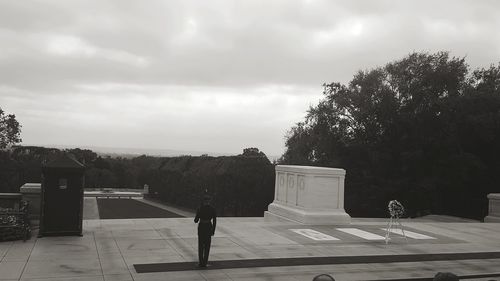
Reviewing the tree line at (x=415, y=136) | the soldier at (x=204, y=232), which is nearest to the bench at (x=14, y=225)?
the soldier at (x=204, y=232)

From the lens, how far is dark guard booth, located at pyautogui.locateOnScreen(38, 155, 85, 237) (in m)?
11.7

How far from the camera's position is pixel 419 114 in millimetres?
31266

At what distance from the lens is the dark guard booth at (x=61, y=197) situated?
38.5 ft

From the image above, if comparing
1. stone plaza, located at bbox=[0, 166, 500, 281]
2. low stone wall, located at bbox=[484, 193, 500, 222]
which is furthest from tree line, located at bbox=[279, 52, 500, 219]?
stone plaza, located at bbox=[0, 166, 500, 281]

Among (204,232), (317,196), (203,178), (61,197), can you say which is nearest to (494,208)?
(317,196)

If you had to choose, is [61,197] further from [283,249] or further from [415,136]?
[415,136]

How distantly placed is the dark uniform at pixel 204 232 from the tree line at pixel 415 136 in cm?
2170

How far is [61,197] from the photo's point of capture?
11.8 m

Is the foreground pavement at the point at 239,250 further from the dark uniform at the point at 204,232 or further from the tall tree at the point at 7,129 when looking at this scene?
the tall tree at the point at 7,129

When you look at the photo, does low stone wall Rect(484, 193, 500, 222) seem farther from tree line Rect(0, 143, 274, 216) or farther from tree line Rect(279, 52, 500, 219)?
tree line Rect(0, 143, 274, 216)

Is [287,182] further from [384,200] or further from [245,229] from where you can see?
[384,200]

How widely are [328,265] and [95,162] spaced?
6239 cm

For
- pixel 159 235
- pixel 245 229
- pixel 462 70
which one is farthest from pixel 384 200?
pixel 159 235

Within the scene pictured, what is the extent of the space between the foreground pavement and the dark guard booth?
38cm
